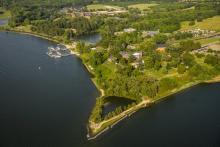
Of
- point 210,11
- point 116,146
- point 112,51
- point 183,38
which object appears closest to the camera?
point 116,146

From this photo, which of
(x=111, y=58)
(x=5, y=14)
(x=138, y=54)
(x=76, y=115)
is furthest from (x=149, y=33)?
(x=5, y=14)

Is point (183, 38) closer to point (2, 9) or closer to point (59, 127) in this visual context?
point (59, 127)

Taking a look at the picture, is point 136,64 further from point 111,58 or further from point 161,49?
point 161,49

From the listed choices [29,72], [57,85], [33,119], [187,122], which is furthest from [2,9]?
[187,122]

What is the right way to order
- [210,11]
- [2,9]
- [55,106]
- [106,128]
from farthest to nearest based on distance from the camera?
[2,9]
[210,11]
[55,106]
[106,128]

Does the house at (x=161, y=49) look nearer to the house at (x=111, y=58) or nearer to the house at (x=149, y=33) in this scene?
the house at (x=111, y=58)
